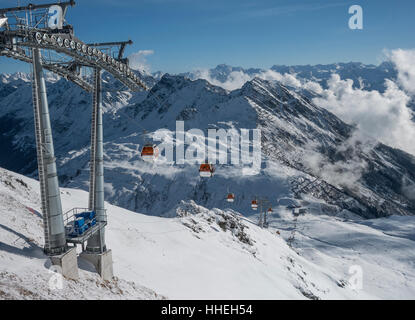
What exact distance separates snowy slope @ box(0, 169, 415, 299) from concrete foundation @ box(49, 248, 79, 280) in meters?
0.57

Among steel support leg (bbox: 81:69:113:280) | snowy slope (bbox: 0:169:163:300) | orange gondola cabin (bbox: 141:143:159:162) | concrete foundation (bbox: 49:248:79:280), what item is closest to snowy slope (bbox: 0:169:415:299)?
snowy slope (bbox: 0:169:163:300)

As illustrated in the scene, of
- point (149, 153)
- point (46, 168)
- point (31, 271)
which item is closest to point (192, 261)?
point (149, 153)

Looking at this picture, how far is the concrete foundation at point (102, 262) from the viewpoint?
20219mm

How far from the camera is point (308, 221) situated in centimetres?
9725

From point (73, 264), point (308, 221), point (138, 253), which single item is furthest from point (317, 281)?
point (308, 221)

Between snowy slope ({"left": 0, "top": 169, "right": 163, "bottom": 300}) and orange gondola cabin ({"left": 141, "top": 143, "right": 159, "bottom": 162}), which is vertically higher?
orange gondola cabin ({"left": 141, "top": 143, "right": 159, "bottom": 162})

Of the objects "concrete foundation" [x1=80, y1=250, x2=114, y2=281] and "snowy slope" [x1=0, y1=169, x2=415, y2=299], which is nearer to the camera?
"snowy slope" [x1=0, y1=169, x2=415, y2=299]

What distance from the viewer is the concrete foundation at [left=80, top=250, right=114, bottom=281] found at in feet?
66.3

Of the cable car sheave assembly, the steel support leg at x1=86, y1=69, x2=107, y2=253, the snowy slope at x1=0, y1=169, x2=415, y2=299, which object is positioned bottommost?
the snowy slope at x1=0, y1=169, x2=415, y2=299

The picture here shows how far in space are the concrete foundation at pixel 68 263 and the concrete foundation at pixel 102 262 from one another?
2.31m

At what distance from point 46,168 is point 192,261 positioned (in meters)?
19.5

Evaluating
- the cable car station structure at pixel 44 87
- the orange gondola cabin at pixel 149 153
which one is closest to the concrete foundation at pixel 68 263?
the cable car station structure at pixel 44 87

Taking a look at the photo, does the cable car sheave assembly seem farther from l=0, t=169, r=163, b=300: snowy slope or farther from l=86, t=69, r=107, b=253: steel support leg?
l=0, t=169, r=163, b=300: snowy slope

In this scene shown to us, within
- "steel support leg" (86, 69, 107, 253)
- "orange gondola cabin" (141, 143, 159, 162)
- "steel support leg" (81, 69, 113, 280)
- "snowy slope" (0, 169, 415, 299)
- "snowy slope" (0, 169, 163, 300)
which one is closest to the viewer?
"snowy slope" (0, 169, 163, 300)
